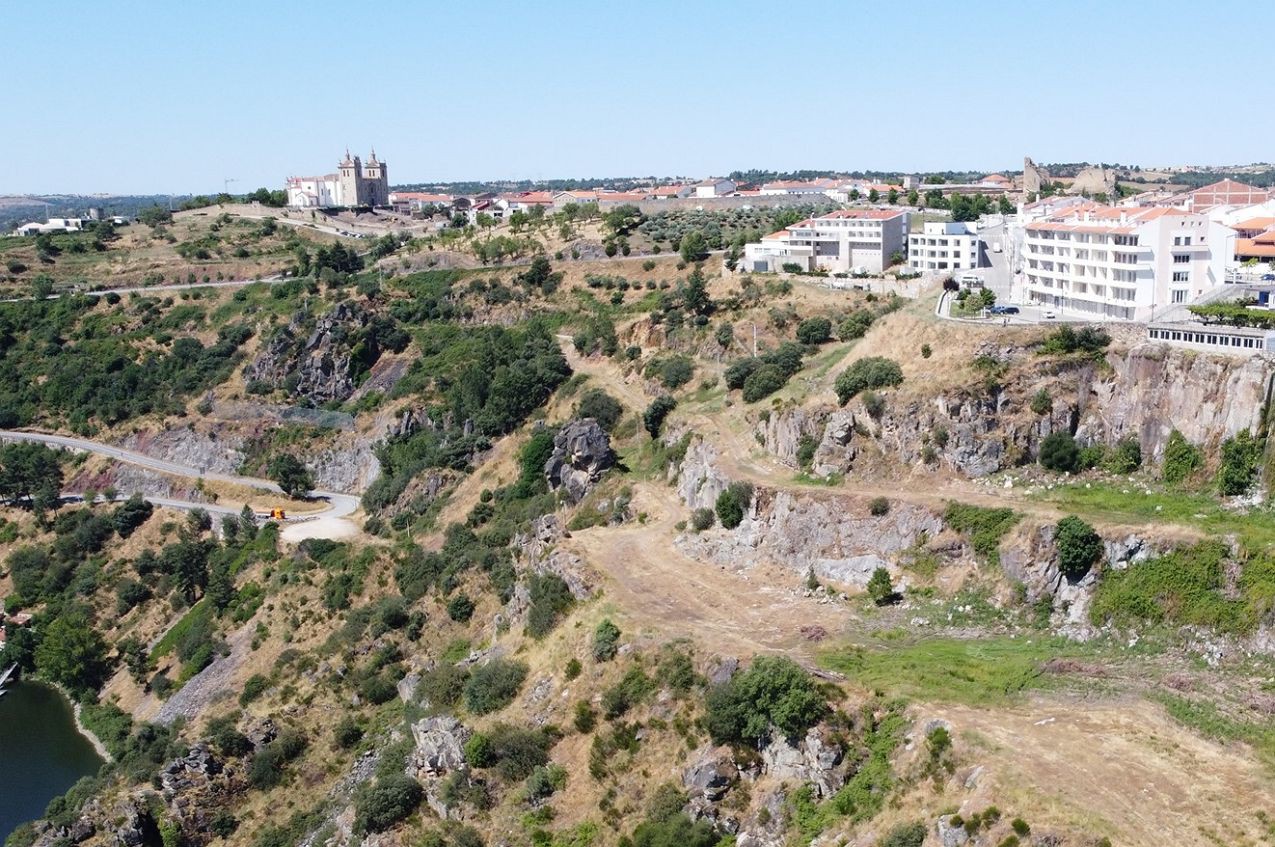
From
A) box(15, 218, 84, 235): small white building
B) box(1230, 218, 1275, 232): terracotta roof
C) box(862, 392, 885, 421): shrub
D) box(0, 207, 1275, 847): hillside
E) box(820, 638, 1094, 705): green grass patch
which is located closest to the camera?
box(0, 207, 1275, 847): hillside

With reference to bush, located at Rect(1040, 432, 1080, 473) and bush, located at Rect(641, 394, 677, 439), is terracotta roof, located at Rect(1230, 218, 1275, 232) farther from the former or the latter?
bush, located at Rect(641, 394, 677, 439)

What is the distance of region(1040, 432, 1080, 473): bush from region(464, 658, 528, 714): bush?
859 inches

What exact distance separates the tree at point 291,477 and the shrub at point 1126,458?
54764 millimetres

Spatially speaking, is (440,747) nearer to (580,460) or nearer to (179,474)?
(580,460)

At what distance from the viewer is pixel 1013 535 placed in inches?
1614

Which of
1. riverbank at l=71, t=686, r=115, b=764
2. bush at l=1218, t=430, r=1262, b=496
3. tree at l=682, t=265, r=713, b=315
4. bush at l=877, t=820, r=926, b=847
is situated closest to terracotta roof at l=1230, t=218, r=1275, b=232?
bush at l=1218, t=430, r=1262, b=496

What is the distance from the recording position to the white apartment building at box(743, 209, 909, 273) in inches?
3110

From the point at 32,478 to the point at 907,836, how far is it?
251ft

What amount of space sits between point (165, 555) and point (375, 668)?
2612 centimetres

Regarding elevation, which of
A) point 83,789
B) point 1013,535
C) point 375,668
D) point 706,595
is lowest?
point 83,789

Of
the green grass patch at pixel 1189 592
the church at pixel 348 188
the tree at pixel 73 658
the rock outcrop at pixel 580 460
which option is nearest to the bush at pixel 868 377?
the rock outcrop at pixel 580 460

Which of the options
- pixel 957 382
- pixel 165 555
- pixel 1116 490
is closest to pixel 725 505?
pixel 957 382

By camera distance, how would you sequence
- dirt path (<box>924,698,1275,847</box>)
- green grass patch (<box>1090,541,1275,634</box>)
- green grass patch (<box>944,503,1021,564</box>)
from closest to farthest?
1. dirt path (<box>924,698,1275,847</box>)
2. green grass patch (<box>1090,541,1275,634</box>)
3. green grass patch (<box>944,503,1021,564</box>)

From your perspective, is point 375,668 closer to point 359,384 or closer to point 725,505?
point 725,505
